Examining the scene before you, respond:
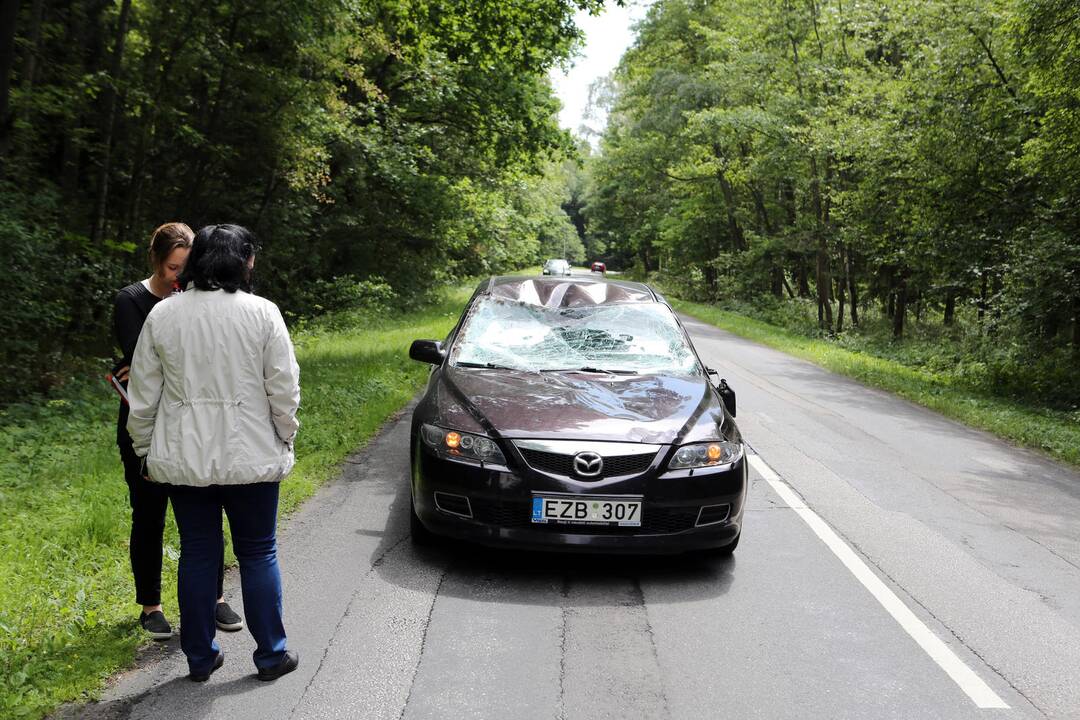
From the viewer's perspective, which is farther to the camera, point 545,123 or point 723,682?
point 545,123

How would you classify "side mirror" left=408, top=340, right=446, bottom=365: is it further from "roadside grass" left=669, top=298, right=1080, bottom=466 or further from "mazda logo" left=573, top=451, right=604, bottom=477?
"roadside grass" left=669, top=298, right=1080, bottom=466

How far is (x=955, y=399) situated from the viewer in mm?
13742

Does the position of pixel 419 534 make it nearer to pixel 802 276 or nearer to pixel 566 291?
pixel 566 291

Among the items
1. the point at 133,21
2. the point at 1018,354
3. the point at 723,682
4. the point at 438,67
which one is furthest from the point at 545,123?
the point at 723,682

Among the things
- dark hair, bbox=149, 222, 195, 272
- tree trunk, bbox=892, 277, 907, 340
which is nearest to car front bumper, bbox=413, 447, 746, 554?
dark hair, bbox=149, 222, 195, 272

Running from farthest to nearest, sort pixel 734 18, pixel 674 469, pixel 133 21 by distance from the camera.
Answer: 1. pixel 734 18
2. pixel 133 21
3. pixel 674 469

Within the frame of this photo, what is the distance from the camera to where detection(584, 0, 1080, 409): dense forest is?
14.0m

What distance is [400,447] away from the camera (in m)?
8.12

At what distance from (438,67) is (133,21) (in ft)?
28.1

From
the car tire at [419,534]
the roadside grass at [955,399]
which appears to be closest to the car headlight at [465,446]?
the car tire at [419,534]

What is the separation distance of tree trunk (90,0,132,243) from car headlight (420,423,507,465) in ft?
30.7

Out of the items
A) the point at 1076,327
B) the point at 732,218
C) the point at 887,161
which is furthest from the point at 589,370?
the point at 732,218

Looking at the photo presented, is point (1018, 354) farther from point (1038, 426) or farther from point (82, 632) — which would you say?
point (82, 632)

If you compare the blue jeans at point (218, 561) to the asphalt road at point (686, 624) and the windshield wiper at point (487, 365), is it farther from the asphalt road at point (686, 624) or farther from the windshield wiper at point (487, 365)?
the windshield wiper at point (487, 365)
